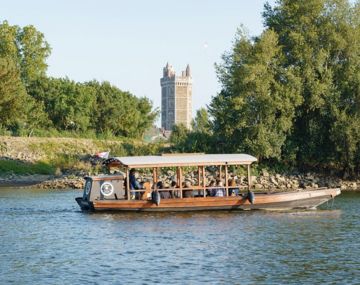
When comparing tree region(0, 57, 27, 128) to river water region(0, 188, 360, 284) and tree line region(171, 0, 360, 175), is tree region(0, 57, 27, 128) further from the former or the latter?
river water region(0, 188, 360, 284)

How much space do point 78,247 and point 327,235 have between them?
33.8 ft

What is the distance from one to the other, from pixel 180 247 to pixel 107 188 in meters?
12.2

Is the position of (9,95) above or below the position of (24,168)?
above

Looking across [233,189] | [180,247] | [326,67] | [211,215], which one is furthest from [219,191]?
[326,67]

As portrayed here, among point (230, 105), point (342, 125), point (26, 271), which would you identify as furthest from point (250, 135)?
point (26, 271)

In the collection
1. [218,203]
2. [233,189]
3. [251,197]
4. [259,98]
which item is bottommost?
[218,203]

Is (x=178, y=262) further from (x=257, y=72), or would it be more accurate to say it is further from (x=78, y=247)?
(x=257, y=72)

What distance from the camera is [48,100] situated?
88.5 metres

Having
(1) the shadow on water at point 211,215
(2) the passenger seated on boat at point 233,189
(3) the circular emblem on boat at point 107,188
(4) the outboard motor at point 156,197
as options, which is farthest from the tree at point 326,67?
(3) the circular emblem on boat at point 107,188

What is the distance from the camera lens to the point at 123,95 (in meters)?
103

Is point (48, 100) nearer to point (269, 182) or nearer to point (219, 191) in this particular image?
point (269, 182)

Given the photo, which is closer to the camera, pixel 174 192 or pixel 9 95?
pixel 174 192

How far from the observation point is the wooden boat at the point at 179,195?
37.5 metres

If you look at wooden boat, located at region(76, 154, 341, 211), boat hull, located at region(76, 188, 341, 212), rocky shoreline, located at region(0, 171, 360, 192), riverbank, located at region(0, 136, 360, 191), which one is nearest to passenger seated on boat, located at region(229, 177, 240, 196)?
wooden boat, located at region(76, 154, 341, 211)
